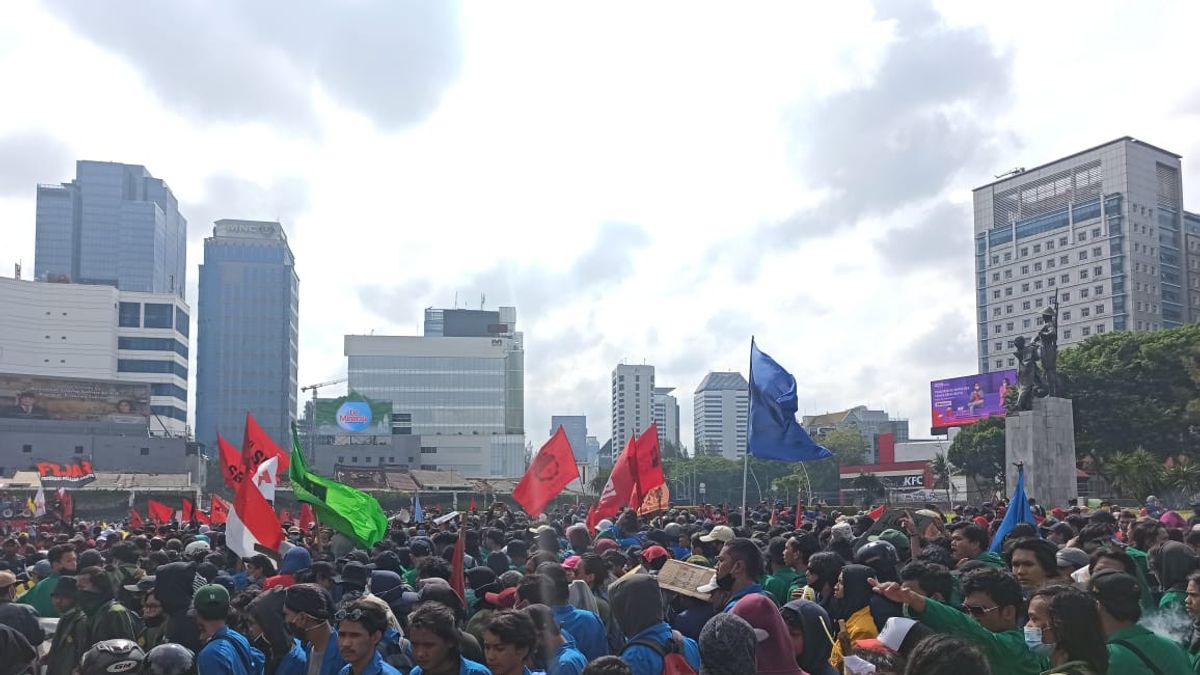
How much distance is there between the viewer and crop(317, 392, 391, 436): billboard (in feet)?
344

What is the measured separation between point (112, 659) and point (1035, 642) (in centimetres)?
452

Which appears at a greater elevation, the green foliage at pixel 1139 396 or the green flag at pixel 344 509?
the green foliage at pixel 1139 396

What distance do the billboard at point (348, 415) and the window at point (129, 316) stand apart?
772 inches

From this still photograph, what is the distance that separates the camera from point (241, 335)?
131 m

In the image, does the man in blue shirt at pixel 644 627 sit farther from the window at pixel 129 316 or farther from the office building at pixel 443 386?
the office building at pixel 443 386

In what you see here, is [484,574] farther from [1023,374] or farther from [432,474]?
[432,474]

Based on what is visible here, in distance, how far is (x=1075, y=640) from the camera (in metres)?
4.30

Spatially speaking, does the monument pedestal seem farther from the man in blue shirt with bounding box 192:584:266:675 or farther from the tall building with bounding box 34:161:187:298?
the tall building with bounding box 34:161:187:298

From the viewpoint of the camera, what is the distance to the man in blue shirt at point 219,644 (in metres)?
5.61

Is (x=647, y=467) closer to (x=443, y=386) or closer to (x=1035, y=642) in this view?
(x=1035, y=642)

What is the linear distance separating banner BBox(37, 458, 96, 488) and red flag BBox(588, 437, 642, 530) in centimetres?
5622

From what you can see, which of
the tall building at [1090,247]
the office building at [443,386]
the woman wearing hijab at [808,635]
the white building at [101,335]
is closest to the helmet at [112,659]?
the woman wearing hijab at [808,635]

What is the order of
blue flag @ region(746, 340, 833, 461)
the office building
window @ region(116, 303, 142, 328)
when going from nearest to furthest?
1. blue flag @ region(746, 340, 833, 461)
2. window @ region(116, 303, 142, 328)
3. the office building

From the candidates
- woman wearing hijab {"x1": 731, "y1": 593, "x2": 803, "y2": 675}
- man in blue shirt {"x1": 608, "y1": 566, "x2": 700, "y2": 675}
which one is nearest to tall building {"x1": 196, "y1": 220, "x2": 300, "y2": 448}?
man in blue shirt {"x1": 608, "y1": 566, "x2": 700, "y2": 675}
